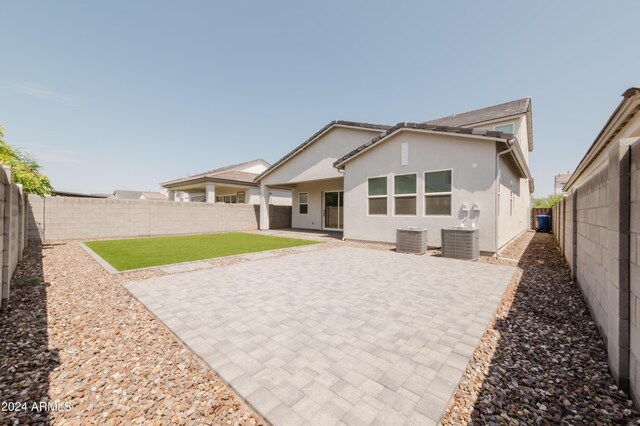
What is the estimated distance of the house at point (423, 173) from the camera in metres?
8.11

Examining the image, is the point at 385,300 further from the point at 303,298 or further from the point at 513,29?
the point at 513,29

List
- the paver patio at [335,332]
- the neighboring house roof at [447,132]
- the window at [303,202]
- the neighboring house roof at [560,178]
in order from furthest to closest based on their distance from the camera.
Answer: the neighboring house roof at [560,178] < the window at [303,202] < the neighboring house roof at [447,132] < the paver patio at [335,332]

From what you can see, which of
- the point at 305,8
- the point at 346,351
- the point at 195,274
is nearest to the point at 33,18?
the point at 305,8

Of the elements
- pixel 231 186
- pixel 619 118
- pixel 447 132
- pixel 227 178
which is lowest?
pixel 231 186

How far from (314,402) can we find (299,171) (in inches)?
551

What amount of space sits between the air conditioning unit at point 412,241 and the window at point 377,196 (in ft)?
6.52

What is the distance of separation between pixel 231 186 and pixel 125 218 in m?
7.74

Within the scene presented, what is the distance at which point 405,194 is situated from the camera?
989cm

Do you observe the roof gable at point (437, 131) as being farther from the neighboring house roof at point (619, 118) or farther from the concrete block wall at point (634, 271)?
the concrete block wall at point (634, 271)

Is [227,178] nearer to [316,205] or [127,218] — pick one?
[127,218]

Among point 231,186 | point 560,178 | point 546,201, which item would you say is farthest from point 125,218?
point 560,178

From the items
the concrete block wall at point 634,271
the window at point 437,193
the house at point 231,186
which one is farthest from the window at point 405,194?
the house at point 231,186

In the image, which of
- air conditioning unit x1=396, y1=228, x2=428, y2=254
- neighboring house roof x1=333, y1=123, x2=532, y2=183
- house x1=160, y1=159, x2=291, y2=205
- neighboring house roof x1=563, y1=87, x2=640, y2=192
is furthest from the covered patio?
neighboring house roof x1=563, y1=87, x2=640, y2=192

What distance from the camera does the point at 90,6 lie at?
791 centimetres
